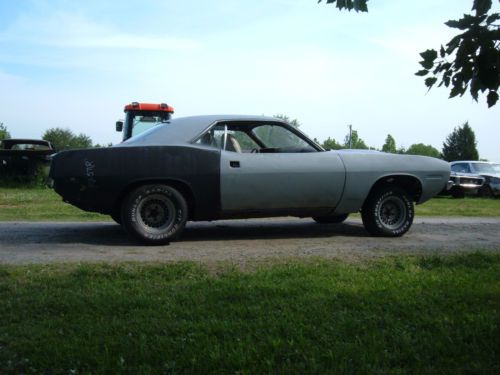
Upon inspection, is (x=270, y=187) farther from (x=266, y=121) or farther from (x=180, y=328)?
(x=180, y=328)

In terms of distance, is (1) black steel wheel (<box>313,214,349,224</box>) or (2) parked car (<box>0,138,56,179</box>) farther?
(2) parked car (<box>0,138,56,179</box>)

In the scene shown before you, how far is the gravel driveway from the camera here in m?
5.86

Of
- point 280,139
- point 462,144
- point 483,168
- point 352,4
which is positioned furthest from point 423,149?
point 352,4

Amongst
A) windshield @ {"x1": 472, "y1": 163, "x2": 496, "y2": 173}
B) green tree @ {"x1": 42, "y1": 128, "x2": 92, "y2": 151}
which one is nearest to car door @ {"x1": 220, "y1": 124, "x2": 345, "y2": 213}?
windshield @ {"x1": 472, "y1": 163, "x2": 496, "y2": 173}

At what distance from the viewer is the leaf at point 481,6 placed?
3.28m

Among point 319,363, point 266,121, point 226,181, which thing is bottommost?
point 319,363

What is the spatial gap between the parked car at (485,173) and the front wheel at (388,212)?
1510cm

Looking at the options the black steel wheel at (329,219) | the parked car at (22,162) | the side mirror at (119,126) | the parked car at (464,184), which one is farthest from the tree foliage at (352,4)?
the parked car at (464,184)

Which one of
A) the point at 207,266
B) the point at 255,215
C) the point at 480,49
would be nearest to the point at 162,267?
the point at 207,266

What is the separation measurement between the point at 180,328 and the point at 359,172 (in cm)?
441

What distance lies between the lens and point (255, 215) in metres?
7.01

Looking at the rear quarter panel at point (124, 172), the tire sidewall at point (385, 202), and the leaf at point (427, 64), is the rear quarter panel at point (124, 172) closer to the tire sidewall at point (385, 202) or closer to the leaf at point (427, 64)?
the tire sidewall at point (385, 202)

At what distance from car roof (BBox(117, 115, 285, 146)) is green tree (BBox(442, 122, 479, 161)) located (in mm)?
64374

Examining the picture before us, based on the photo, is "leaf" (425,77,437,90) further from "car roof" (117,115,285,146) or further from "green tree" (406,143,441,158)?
"green tree" (406,143,441,158)
